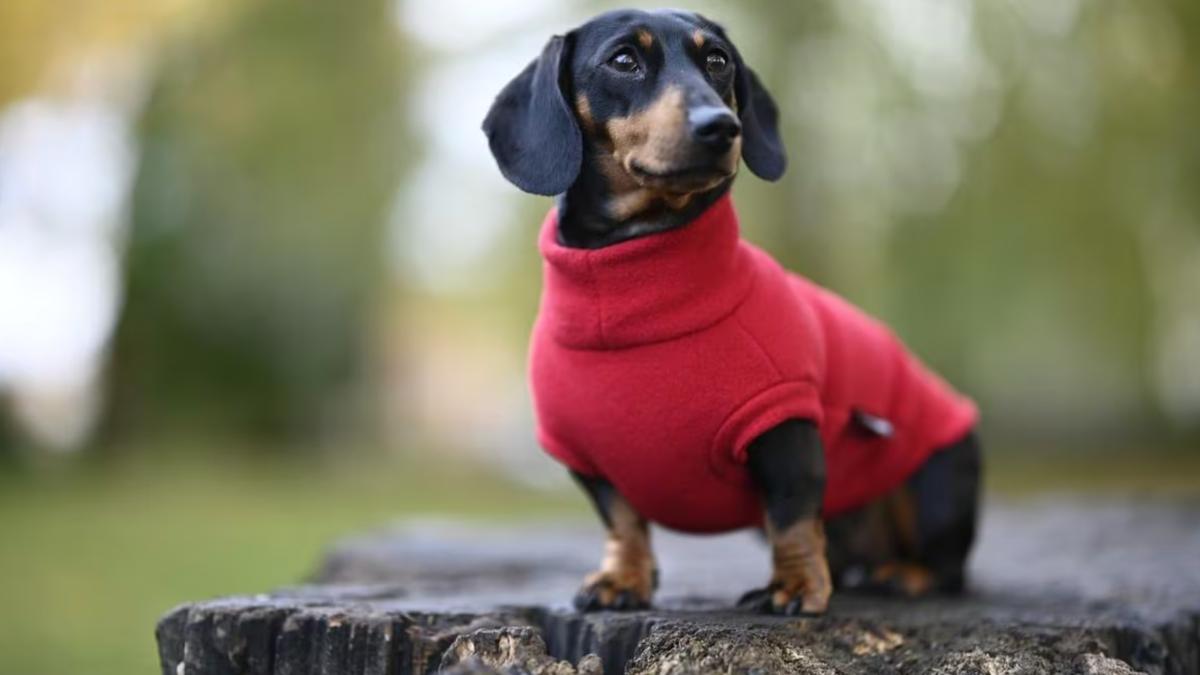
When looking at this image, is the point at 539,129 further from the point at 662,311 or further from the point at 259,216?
the point at 259,216

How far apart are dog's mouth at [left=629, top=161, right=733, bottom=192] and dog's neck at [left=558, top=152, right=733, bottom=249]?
0.56ft

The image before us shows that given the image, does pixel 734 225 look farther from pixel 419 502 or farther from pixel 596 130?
pixel 419 502

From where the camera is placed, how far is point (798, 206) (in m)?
11.6

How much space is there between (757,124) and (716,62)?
0.83 ft

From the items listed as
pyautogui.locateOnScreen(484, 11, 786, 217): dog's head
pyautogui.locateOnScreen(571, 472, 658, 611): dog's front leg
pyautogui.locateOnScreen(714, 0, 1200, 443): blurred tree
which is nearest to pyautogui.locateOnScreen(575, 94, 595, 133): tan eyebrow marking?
pyautogui.locateOnScreen(484, 11, 786, 217): dog's head

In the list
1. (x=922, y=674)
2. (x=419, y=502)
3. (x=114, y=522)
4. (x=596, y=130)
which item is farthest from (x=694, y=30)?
(x=419, y=502)

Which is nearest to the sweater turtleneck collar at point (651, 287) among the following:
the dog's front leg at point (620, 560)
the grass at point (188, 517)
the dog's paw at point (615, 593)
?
the dog's front leg at point (620, 560)

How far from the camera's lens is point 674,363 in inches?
111

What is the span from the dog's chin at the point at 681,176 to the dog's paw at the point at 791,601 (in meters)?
0.92

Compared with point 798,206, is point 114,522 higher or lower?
lower

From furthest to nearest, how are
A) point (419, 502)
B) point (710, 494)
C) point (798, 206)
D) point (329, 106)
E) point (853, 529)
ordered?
1. point (329, 106)
2. point (798, 206)
3. point (419, 502)
4. point (853, 529)
5. point (710, 494)

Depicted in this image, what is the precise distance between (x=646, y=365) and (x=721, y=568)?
1712mm

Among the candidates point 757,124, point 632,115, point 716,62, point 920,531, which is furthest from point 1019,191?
point 632,115

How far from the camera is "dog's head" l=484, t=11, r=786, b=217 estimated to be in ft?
8.59
